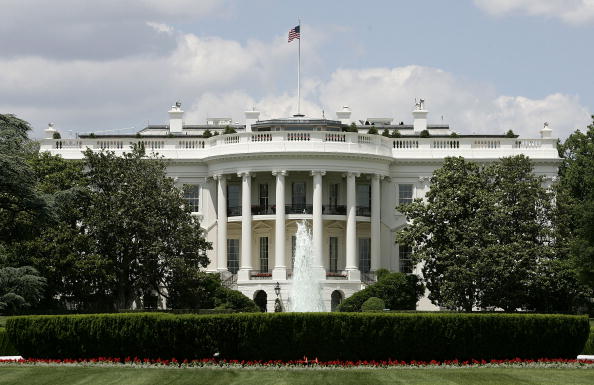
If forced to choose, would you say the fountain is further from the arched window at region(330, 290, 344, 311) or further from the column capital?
the column capital

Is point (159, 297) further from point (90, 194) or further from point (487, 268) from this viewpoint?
point (487, 268)

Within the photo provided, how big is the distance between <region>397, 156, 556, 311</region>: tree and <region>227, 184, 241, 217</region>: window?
15.1 metres

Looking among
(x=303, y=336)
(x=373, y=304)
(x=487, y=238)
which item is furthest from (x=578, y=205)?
(x=303, y=336)

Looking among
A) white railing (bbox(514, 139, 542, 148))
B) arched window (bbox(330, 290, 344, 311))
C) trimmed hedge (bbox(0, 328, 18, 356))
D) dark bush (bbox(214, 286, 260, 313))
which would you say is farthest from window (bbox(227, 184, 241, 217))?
trimmed hedge (bbox(0, 328, 18, 356))

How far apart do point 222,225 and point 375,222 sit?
9.39 m

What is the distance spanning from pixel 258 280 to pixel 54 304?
14.3 m

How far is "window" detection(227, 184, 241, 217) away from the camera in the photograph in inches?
3182

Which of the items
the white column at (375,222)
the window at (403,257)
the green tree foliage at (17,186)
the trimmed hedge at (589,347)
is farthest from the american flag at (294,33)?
the trimmed hedge at (589,347)

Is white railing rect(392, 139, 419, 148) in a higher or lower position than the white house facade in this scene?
higher

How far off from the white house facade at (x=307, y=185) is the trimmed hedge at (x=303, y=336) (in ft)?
114

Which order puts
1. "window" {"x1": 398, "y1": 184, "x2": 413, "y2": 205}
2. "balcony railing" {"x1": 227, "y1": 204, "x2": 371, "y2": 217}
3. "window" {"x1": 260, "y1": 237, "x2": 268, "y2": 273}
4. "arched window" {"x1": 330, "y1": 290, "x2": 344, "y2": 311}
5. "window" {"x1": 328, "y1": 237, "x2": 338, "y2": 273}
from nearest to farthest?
"arched window" {"x1": 330, "y1": 290, "x2": 344, "y2": 311} < "balcony railing" {"x1": 227, "y1": 204, "x2": 371, "y2": 217} < "window" {"x1": 328, "y1": 237, "x2": 338, "y2": 273} < "window" {"x1": 260, "y1": 237, "x2": 268, "y2": 273} < "window" {"x1": 398, "y1": 184, "x2": 413, "y2": 205}

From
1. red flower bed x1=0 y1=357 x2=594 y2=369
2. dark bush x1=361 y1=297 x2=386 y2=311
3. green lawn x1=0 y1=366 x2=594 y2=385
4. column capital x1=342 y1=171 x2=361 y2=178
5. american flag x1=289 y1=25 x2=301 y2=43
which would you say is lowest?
green lawn x1=0 y1=366 x2=594 y2=385

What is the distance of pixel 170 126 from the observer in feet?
310

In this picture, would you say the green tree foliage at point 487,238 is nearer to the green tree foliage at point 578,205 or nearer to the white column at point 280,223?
the green tree foliage at point 578,205
